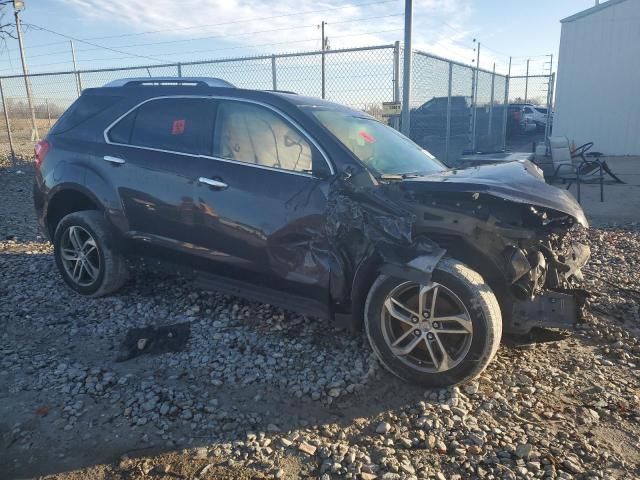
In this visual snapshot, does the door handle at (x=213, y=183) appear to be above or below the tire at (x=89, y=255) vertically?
above

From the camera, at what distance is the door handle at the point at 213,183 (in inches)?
143

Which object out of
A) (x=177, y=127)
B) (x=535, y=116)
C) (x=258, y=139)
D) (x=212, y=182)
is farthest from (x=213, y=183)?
(x=535, y=116)

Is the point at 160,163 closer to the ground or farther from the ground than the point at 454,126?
closer to the ground

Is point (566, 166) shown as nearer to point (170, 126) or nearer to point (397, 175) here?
point (397, 175)

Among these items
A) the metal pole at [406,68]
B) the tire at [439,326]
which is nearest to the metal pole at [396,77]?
the metal pole at [406,68]

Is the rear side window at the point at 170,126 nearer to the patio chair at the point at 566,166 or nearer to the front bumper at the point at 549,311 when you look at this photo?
the front bumper at the point at 549,311

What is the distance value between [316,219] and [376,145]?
37.1 inches

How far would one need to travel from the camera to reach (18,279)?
16.5 feet

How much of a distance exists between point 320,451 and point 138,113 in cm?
320

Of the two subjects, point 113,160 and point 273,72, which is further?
point 273,72

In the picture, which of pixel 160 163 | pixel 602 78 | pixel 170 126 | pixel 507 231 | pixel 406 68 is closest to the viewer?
pixel 507 231

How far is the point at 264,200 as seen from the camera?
347 centimetres

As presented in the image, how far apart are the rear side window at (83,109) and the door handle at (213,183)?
1.42 metres

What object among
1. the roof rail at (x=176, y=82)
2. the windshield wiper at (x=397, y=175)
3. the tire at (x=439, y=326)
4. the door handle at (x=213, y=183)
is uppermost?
the roof rail at (x=176, y=82)
